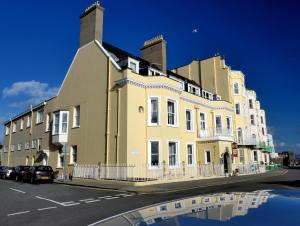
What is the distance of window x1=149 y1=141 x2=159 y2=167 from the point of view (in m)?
21.1

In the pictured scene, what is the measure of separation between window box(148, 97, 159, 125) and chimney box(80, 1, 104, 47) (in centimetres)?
790

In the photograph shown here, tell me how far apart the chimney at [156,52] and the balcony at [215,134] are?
7871 millimetres

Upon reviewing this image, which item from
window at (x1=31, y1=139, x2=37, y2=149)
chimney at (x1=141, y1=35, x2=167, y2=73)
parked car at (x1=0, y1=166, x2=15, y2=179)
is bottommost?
parked car at (x1=0, y1=166, x2=15, y2=179)

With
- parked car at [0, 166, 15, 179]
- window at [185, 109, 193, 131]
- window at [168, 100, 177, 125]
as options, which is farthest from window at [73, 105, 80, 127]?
window at [185, 109, 193, 131]

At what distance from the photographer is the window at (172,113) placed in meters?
23.3

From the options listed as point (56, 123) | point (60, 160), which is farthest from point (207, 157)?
point (56, 123)

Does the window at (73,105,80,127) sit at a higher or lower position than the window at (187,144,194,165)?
higher

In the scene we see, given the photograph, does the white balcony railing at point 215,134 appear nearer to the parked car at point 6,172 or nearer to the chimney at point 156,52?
the chimney at point 156,52

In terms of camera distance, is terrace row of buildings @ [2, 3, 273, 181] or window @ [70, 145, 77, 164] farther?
window @ [70, 145, 77, 164]

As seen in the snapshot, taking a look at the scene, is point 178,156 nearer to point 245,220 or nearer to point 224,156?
point 224,156

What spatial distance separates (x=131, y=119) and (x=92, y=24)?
1069cm

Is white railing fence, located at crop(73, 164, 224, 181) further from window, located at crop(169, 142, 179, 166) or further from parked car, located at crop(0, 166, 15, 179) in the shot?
parked car, located at crop(0, 166, 15, 179)

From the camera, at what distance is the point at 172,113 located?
77.0 ft

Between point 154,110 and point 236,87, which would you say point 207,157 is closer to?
point 154,110
